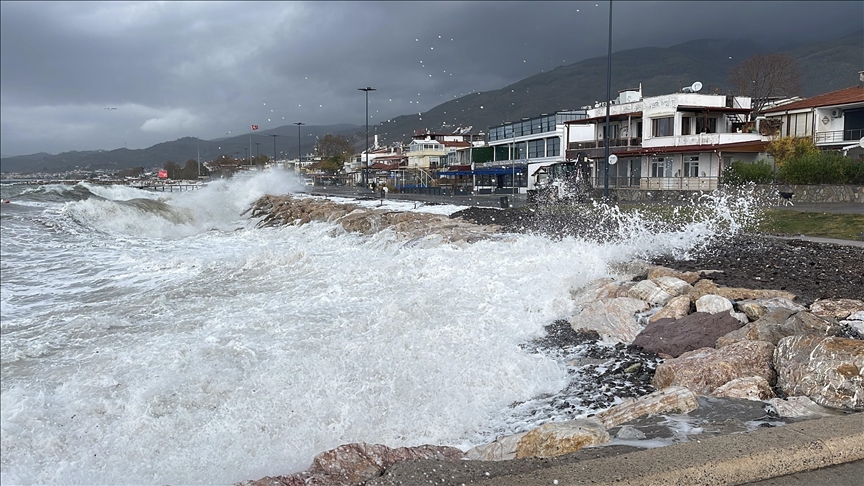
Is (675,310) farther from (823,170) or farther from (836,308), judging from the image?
(823,170)

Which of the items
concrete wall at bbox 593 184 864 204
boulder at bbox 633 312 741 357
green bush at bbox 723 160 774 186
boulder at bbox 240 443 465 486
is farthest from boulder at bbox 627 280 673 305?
green bush at bbox 723 160 774 186

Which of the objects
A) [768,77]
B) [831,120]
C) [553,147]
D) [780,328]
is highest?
[768,77]

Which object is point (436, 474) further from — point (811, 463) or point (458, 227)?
point (458, 227)

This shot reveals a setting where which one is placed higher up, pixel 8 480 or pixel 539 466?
pixel 539 466

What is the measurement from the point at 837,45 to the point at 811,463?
15759cm

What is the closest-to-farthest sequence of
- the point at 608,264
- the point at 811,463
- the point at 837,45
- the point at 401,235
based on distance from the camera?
the point at 811,463, the point at 608,264, the point at 401,235, the point at 837,45

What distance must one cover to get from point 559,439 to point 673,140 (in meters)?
38.5

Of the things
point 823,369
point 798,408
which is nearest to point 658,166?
point 823,369

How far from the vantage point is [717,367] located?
6.27 metres

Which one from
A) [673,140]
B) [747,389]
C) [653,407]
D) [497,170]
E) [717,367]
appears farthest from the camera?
[497,170]

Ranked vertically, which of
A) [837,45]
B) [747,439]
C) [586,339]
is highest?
[837,45]

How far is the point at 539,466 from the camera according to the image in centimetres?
383

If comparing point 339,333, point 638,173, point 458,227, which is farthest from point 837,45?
point 339,333

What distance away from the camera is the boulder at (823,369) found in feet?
16.8
